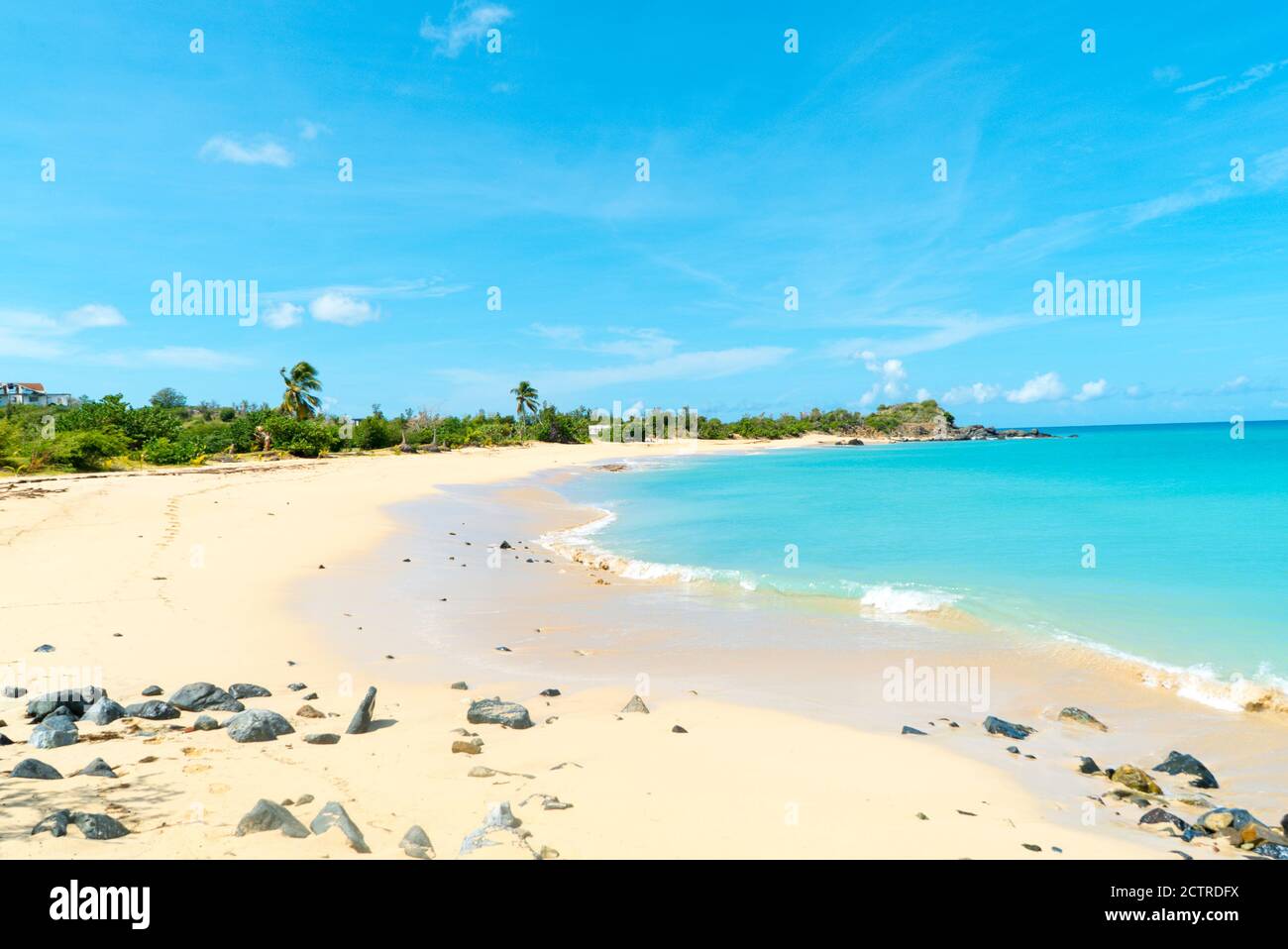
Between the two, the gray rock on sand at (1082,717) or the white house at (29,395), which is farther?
the white house at (29,395)

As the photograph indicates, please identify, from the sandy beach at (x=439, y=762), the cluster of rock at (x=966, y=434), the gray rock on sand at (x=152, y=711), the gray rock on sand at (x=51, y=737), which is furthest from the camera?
the cluster of rock at (x=966, y=434)

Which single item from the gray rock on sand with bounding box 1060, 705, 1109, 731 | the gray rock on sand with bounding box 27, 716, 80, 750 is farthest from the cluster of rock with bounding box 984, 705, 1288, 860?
the gray rock on sand with bounding box 27, 716, 80, 750

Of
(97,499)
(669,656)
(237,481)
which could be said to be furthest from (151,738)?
(237,481)

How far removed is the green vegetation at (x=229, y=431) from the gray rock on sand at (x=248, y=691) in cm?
3146

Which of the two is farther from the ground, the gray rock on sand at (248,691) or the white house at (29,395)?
the white house at (29,395)

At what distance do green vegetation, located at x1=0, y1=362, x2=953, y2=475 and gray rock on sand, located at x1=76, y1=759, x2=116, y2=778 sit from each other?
3322cm

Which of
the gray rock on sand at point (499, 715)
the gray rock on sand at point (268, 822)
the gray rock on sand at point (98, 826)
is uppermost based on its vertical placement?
the gray rock on sand at point (98, 826)

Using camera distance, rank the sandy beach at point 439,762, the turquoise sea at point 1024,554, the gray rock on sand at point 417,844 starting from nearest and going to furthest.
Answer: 1. the gray rock on sand at point 417,844
2. the sandy beach at point 439,762
3. the turquoise sea at point 1024,554

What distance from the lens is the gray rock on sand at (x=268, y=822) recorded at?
3873mm

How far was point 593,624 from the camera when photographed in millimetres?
11672

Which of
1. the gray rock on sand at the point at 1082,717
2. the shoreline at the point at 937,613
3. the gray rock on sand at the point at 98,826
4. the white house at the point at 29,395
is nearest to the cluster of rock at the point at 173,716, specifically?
the gray rock on sand at the point at 98,826

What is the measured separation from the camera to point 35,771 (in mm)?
4531

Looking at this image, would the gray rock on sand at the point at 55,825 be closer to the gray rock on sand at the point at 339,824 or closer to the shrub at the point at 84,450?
the gray rock on sand at the point at 339,824
